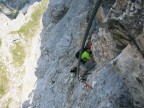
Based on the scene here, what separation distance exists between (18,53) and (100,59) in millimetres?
104424

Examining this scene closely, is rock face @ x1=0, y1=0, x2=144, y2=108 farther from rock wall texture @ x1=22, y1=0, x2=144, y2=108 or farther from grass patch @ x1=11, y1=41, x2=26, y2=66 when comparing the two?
grass patch @ x1=11, y1=41, x2=26, y2=66

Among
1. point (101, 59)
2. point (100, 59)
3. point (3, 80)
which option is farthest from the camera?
point (3, 80)

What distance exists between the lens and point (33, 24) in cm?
15075

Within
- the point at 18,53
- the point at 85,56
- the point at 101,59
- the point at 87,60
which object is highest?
the point at 85,56

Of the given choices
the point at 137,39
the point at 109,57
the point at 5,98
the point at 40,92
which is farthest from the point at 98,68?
the point at 5,98

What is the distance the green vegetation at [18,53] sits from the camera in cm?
13138

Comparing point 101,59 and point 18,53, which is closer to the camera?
point 101,59

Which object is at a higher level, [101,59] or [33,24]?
[101,59]

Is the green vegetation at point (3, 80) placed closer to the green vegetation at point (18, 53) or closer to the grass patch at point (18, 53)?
the grass patch at point (18, 53)

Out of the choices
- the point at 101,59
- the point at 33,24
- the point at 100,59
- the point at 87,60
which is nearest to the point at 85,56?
the point at 87,60

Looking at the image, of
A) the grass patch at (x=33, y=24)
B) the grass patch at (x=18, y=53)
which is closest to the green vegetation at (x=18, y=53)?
the grass patch at (x=18, y=53)

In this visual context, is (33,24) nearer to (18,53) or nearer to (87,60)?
(18,53)

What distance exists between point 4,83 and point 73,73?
85155 millimetres

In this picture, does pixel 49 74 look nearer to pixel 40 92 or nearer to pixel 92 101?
pixel 40 92
